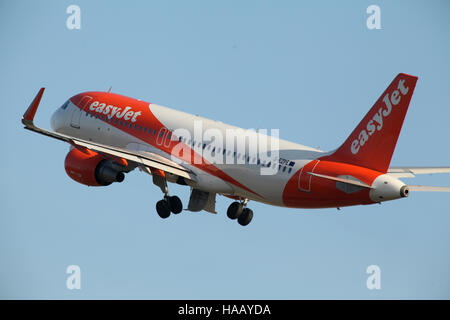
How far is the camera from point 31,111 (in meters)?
56.3

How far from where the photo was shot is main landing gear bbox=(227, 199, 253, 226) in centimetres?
6144

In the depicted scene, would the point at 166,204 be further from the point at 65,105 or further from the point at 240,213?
the point at 65,105

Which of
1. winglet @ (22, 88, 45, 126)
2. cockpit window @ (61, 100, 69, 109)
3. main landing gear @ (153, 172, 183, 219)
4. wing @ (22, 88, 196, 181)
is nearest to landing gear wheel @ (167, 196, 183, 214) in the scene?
main landing gear @ (153, 172, 183, 219)

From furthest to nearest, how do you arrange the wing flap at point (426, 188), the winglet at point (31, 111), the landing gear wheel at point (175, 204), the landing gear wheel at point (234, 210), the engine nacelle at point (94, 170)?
1. the engine nacelle at point (94, 170)
2. the landing gear wheel at point (234, 210)
3. the landing gear wheel at point (175, 204)
4. the winglet at point (31, 111)
5. the wing flap at point (426, 188)

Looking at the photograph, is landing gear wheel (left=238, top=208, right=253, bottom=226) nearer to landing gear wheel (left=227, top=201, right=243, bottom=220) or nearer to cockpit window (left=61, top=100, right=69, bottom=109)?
landing gear wheel (left=227, top=201, right=243, bottom=220)

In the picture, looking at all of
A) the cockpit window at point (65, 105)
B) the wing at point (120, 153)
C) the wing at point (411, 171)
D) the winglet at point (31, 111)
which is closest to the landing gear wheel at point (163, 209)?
the wing at point (120, 153)

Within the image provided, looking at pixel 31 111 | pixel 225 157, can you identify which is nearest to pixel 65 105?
pixel 31 111

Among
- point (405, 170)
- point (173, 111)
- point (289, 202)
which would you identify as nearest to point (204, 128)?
point (173, 111)

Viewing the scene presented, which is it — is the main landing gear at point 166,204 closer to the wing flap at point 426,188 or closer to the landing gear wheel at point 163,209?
the landing gear wheel at point 163,209

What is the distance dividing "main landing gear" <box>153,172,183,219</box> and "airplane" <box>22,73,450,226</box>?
54mm

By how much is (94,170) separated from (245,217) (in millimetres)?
8735

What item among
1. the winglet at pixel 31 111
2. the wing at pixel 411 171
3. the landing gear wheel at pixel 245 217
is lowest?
the landing gear wheel at pixel 245 217

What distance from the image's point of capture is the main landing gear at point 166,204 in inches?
2357

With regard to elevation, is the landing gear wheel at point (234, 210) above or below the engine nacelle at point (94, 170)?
below
